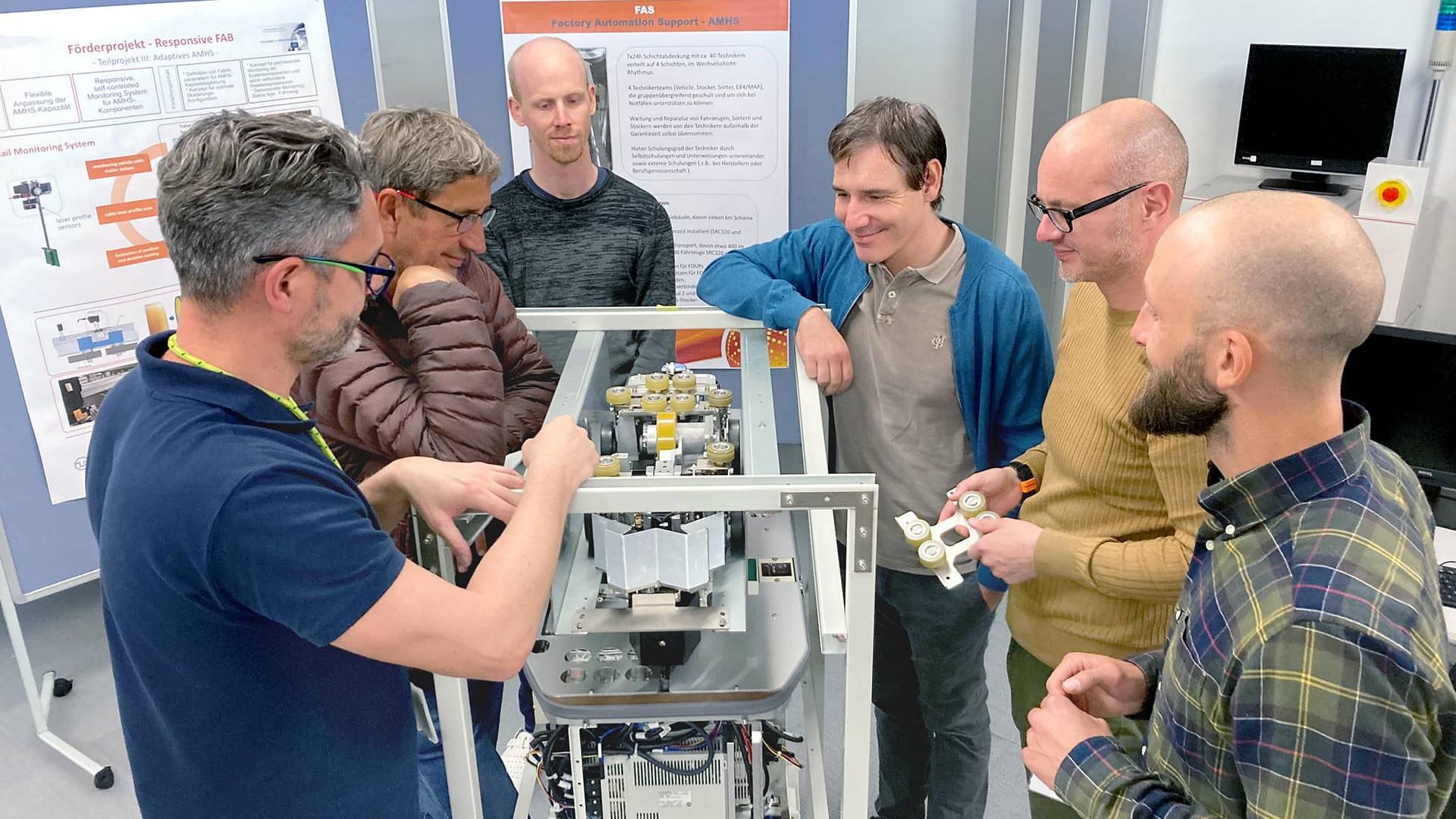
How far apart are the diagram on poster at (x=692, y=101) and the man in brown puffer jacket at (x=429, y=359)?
1.67m

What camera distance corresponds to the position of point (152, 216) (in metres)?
2.68

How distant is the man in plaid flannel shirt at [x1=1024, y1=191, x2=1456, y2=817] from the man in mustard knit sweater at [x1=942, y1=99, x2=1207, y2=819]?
32cm

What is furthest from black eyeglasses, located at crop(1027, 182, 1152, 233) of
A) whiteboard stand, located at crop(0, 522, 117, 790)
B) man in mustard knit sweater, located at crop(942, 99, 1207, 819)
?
whiteboard stand, located at crop(0, 522, 117, 790)

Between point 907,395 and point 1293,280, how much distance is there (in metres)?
0.93

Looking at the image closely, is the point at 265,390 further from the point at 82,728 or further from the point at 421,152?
the point at 82,728

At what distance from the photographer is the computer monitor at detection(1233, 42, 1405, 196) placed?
3240 millimetres

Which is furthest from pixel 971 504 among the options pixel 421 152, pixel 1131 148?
pixel 421 152

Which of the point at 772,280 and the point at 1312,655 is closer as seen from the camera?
the point at 1312,655

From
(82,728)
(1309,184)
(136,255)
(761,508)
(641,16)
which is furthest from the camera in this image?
(1309,184)

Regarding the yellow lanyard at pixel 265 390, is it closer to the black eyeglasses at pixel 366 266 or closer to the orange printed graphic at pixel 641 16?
the black eyeglasses at pixel 366 266

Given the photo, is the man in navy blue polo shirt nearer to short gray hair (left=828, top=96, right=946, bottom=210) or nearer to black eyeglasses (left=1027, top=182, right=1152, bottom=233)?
black eyeglasses (left=1027, top=182, right=1152, bottom=233)

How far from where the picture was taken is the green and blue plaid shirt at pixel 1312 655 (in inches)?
32.3

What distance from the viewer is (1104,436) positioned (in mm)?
1422

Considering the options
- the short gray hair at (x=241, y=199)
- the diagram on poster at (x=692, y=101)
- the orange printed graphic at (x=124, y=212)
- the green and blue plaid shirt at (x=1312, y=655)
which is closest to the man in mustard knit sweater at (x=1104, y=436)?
the green and blue plaid shirt at (x=1312, y=655)
